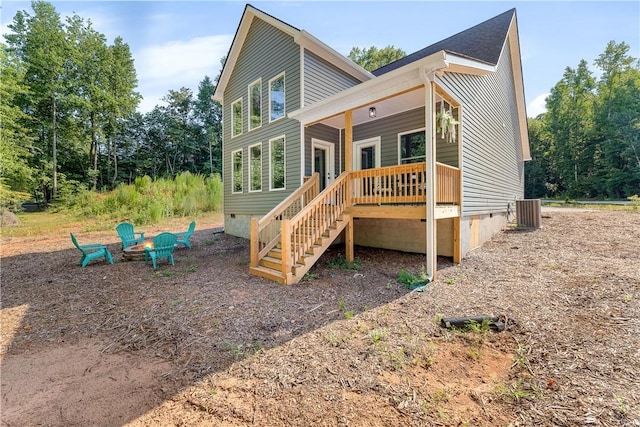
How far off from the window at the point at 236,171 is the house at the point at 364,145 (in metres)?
0.09

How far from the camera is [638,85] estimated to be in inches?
1071

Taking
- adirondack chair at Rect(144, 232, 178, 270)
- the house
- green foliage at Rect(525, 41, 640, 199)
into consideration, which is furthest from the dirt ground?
green foliage at Rect(525, 41, 640, 199)

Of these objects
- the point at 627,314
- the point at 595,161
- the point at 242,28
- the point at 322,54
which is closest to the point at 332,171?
the point at 322,54

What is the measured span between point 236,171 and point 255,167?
5.60 ft

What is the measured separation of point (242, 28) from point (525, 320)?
12.7 m

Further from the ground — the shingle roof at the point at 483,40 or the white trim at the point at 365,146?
the shingle roof at the point at 483,40

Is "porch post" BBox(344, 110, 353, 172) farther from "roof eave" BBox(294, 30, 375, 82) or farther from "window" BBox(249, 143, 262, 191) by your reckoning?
"window" BBox(249, 143, 262, 191)

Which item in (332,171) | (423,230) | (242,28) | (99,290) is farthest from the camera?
(242,28)

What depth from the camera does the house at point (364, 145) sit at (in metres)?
5.98

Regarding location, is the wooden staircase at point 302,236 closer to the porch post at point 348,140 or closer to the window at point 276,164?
the porch post at point 348,140

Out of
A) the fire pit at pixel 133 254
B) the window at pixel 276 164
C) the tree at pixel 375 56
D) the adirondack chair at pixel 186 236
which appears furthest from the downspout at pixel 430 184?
the tree at pixel 375 56

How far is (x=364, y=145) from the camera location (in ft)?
31.3

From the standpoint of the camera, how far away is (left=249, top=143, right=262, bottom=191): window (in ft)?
35.2

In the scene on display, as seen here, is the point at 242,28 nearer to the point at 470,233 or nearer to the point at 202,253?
the point at 202,253
